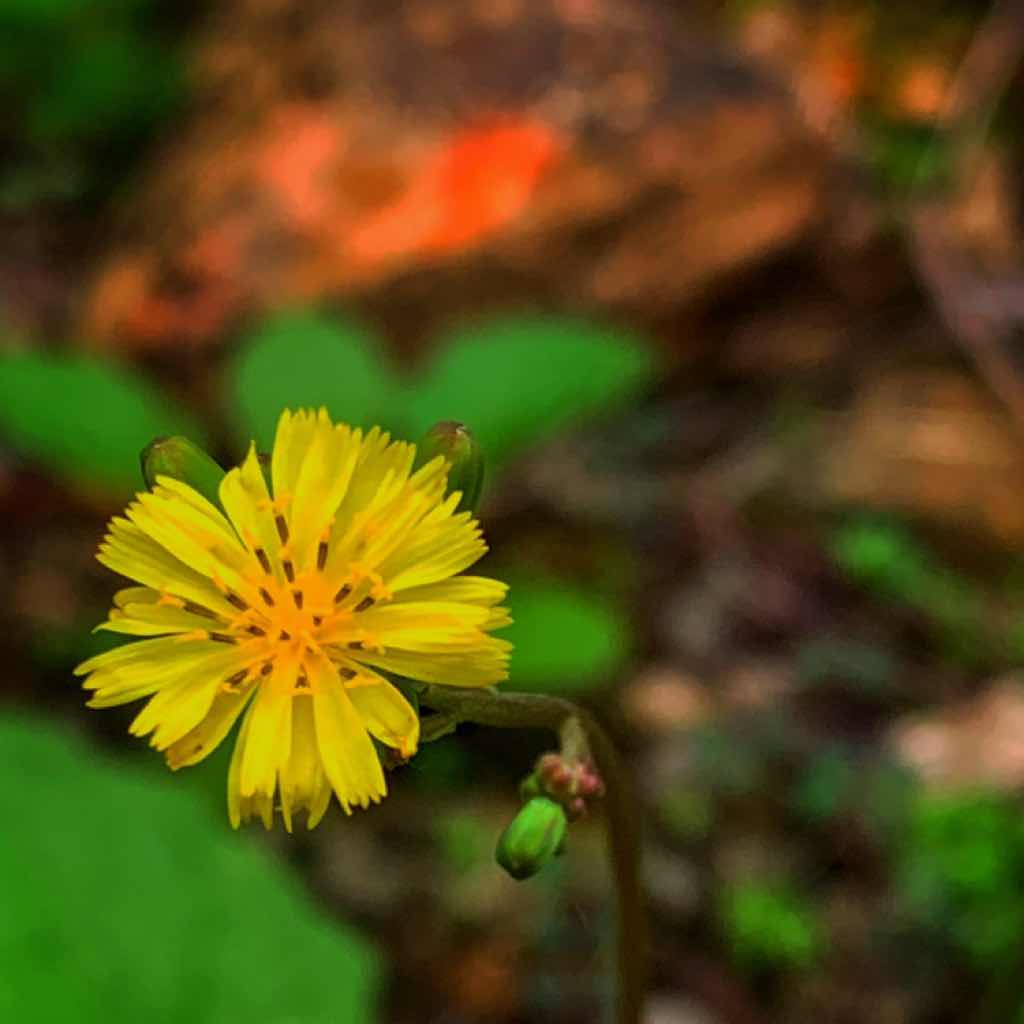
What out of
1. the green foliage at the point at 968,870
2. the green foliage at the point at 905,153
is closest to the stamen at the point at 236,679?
the green foliage at the point at 968,870

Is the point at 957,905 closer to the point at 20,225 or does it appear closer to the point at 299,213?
the point at 299,213

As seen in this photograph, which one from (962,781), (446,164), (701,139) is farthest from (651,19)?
(962,781)

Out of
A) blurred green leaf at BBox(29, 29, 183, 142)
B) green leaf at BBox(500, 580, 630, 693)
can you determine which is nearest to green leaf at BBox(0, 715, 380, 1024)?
green leaf at BBox(500, 580, 630, 693)

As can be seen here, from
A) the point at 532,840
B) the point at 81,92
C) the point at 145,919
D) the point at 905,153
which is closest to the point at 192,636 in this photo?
the point at 532,840

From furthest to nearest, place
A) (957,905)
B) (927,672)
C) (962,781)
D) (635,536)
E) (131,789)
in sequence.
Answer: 1. (635,536)
2. (927,672)
3. (962,781)
4. (957,905)
5. (131,789)

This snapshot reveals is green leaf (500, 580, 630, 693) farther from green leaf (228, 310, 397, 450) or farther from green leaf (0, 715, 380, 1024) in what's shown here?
green leaf (0, 715, 380, 1024)

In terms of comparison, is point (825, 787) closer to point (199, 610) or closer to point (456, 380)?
point (456, 380)
